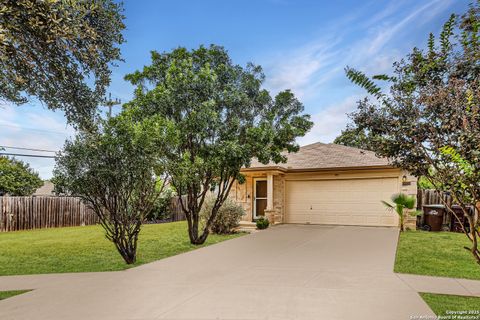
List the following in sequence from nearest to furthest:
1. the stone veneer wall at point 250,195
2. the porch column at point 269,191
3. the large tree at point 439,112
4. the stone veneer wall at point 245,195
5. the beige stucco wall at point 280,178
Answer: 1. the large tree at point 439,112
2. the beige stucco wall at point 280,178
3. the porch column at point 269,191
4. the stone veneer wall at point 250,195
5. the stone veneer wall at point 245,195

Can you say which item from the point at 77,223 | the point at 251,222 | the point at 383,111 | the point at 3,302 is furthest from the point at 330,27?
the point at 77,223

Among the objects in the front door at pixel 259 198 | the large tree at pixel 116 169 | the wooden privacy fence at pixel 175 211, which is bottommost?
the wooden privacy fence at pixel 175 211

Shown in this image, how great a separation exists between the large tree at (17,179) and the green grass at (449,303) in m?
28.0

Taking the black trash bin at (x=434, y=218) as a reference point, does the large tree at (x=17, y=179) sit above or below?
above

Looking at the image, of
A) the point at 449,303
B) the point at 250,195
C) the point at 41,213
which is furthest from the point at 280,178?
the point at 41,213

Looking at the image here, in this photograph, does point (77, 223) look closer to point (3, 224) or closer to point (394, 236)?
point (3, 224)

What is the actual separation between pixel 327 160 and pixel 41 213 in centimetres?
1461

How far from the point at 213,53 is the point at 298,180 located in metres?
8.17

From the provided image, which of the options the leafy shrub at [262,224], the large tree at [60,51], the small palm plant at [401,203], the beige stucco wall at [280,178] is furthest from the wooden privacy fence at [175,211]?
the large tree at [60,51]

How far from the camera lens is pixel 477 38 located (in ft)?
12.4

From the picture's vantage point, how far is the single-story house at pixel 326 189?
14.5 m

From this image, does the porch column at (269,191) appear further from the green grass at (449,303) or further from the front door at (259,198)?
the green grass at (449,303)

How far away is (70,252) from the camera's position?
945 cm

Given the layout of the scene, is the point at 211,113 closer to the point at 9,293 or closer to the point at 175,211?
the point at 9,293
